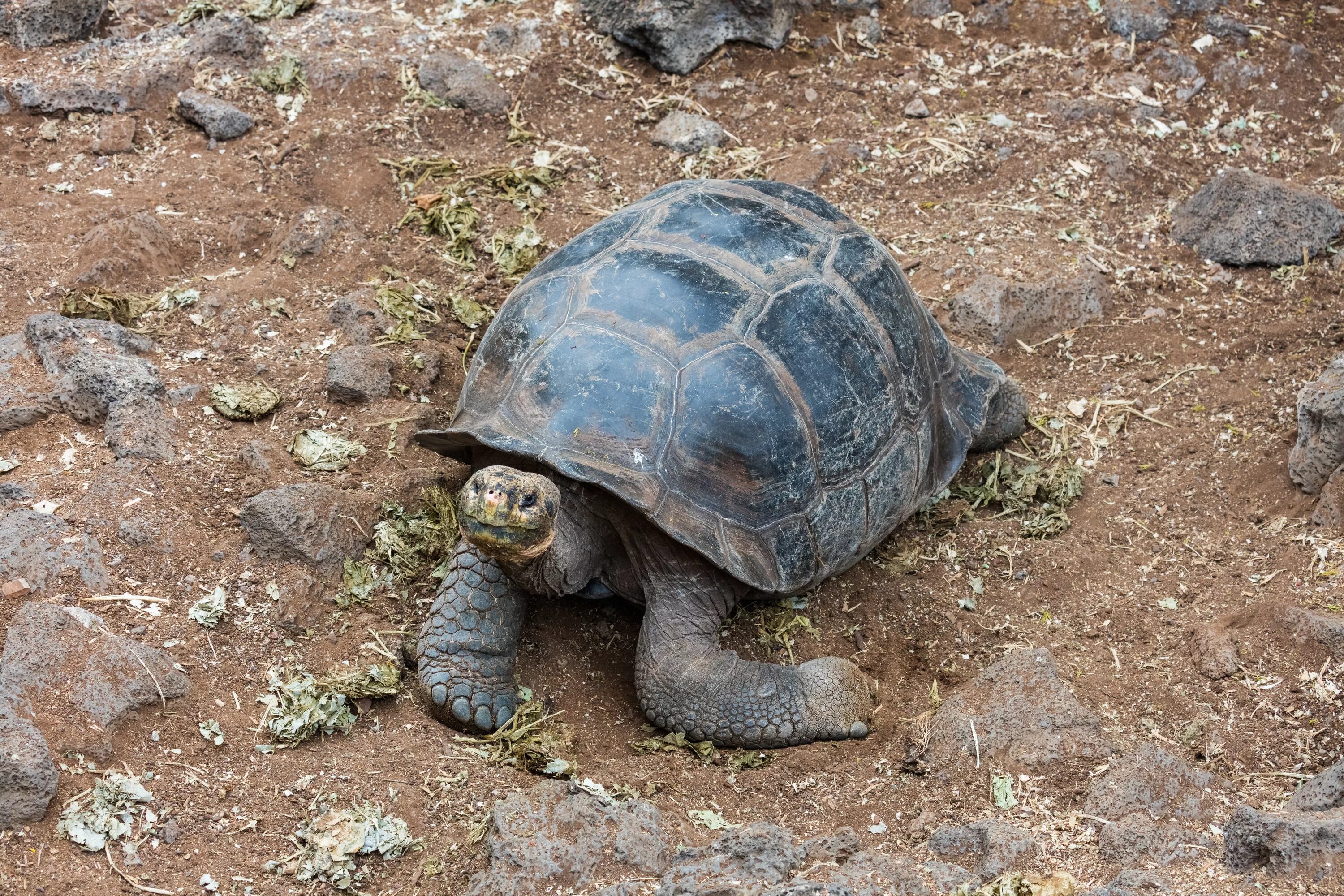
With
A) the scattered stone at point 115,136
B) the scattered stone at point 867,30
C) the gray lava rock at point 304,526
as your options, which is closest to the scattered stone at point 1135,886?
the gray lava rock at point 304,526

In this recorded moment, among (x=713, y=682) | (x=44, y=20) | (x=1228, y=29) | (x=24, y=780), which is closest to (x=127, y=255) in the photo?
(x=44, y=20)

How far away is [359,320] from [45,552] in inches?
Result: 63.7

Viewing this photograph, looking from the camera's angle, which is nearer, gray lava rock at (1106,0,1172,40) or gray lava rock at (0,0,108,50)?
gray lava rock at (0,0,108,50)

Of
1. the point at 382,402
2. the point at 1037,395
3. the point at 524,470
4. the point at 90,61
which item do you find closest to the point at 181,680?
the point at 524,470

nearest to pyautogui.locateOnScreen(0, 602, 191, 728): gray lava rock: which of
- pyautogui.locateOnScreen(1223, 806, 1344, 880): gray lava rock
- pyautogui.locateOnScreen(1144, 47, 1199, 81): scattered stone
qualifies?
pyautogui.locateOnScreen(1223, 806, 1344, 880): gray lava rock

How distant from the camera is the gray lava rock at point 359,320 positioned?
4594 millimetres

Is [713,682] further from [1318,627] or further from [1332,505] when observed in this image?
[1332,505]

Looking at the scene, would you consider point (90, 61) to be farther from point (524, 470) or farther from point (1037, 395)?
point (1037, 395)

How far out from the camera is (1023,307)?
5129 millimetres

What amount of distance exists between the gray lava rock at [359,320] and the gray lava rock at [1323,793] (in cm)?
342

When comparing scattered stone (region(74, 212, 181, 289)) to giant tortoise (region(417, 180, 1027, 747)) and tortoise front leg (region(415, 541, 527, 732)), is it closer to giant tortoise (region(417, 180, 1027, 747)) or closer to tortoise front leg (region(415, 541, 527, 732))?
giant tortoise (region(417, 180, 1027, 747))

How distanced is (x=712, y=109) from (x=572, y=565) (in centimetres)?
350

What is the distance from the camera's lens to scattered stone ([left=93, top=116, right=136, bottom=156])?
538cm

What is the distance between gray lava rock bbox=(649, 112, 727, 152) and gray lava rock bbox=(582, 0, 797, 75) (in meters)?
0.45
